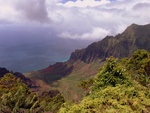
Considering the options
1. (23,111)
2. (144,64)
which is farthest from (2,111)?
(144,64)

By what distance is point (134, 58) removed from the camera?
2040 inches

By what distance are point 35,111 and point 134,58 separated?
2708 cm

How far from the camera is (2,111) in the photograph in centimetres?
3058

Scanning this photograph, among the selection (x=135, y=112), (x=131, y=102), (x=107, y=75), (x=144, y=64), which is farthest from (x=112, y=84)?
(x=144, y=64)

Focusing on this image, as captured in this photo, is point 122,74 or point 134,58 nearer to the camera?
point 122,74

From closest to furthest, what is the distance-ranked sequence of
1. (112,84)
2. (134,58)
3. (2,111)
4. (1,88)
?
(112,84)
(2,111)
(1,88)
(134,58)

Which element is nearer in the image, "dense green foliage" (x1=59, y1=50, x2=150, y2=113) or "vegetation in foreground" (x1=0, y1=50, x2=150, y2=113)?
"dense green foliage" (x1=59, y1=50, x2=150, y2=113)

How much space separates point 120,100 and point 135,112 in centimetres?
122

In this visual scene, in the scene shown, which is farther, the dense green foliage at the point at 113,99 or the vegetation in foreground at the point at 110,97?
the vegetation in foreground at the point at 110,97

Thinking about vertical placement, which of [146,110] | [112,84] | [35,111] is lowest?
[35,111]

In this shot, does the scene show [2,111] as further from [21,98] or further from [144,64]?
[144,64]

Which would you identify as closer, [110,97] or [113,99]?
[113,99]

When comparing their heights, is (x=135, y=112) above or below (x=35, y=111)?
above

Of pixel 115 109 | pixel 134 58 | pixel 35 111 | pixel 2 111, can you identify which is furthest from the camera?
pixel 134 58
